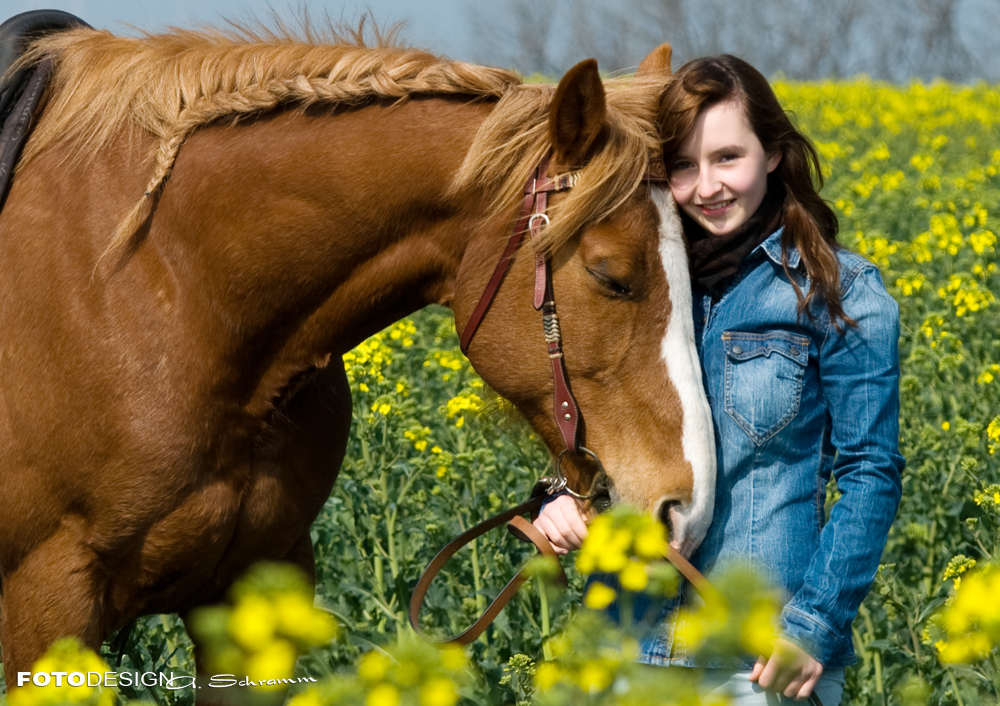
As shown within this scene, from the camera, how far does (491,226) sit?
251 centimetres

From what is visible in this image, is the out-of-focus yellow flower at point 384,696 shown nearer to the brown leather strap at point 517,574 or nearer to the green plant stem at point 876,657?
the brown leather strap at point 517,574

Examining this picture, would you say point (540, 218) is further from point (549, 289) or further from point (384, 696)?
point (384, 696)

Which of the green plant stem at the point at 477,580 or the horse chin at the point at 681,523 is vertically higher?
the horse chin at the point at 681,523

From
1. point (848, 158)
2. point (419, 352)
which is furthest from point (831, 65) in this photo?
point (419, 352)

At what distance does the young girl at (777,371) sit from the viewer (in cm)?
242

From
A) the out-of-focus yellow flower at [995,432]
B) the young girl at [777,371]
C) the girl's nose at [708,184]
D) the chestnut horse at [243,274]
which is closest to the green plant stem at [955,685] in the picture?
the young girl at [777,371]

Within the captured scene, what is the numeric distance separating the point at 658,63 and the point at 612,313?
826mm

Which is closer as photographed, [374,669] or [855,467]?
[374,669]

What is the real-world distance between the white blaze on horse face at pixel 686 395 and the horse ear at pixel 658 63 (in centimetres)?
52

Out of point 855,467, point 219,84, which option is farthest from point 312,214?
point 855,467

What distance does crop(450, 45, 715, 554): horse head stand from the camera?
7.65 feet

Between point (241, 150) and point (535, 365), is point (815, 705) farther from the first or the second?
point (241, 150)

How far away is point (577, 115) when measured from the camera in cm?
240

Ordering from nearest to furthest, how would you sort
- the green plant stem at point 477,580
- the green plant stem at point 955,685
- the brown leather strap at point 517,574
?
the brown leather strap at point 517,574
the green plant stem at point 955,685
the green plant stem at point 477,580
